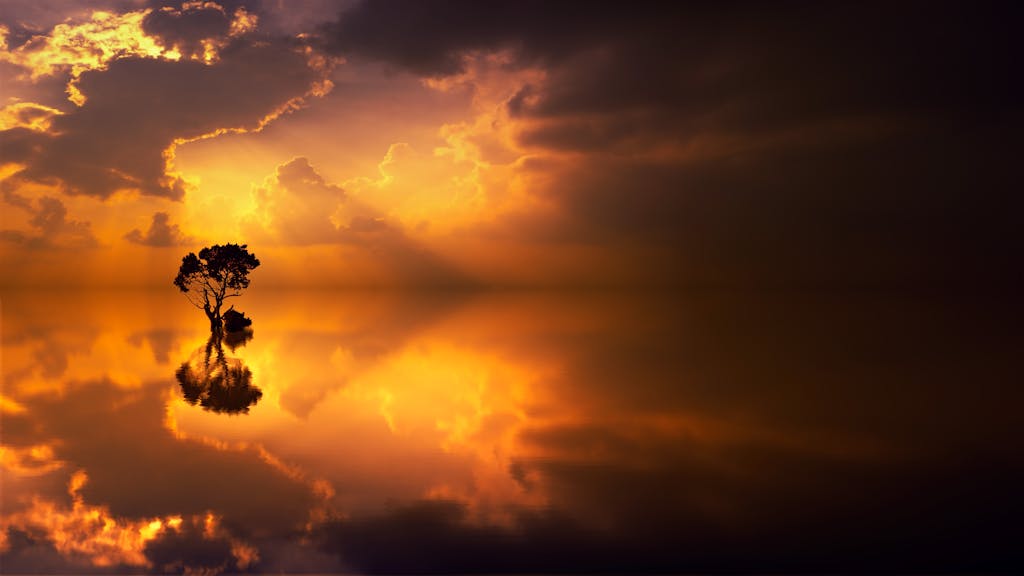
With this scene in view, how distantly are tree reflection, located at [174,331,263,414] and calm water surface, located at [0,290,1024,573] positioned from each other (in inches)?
10.4

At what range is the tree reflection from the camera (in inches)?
1122

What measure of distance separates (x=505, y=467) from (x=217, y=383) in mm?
22037

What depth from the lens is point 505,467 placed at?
19781mm

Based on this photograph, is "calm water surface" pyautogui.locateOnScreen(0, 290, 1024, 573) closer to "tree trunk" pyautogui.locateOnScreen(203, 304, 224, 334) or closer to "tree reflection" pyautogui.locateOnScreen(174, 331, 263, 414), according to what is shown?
"tree reflection" pyautogui.locateOnScreen(174, 331, 263, 414)

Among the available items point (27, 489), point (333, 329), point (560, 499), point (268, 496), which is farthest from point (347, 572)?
point (333, 329)

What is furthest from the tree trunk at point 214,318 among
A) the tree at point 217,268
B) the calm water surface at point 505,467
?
the calm water surface at point 505,467

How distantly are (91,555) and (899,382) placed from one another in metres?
41.3

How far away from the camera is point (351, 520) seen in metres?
15.2

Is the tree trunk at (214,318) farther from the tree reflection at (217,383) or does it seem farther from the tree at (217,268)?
the tree reflection at (217,383)

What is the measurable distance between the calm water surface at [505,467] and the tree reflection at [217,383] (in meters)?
0.27

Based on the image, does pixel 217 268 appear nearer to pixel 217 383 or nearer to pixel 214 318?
pixel 214 318

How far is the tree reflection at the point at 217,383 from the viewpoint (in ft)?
93.5

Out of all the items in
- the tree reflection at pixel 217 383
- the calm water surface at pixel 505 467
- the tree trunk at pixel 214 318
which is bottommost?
the calm water surface at pixel 505 467

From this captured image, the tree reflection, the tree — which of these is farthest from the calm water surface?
the tree
